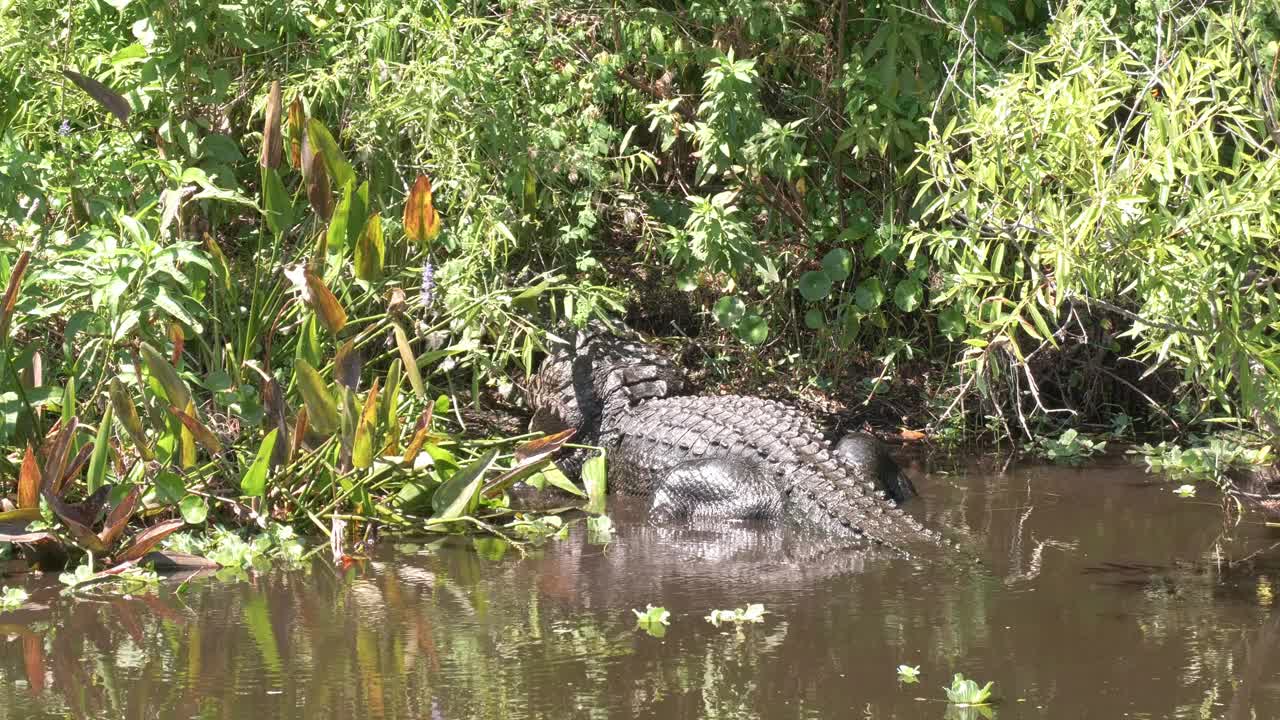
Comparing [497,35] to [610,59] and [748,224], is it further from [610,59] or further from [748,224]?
[748,224]

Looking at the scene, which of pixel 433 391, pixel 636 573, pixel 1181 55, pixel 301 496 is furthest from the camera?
pixel 433 391

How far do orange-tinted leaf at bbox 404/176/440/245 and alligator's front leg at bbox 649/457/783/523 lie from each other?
1.37 meters

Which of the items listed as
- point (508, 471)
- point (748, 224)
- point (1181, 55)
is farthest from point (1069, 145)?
point (748, 224)

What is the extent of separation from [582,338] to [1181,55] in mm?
3367

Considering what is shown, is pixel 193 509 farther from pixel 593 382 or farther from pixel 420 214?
pixel 593 382

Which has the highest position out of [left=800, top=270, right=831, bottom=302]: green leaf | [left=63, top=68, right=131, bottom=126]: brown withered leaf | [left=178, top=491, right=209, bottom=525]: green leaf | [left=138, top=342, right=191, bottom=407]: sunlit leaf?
[left=63, top=68, right=131, bottom=126]: brown withered leaf

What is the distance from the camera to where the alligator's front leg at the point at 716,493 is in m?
5.46

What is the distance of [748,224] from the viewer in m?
6.63

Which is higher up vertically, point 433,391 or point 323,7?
point 323,7

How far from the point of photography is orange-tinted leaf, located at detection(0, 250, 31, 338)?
449 centimetres

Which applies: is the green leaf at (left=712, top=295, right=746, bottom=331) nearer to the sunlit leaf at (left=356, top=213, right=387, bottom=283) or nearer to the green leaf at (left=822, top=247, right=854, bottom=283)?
the green leaf at (left=822, top=247, right=854, bottom=283)

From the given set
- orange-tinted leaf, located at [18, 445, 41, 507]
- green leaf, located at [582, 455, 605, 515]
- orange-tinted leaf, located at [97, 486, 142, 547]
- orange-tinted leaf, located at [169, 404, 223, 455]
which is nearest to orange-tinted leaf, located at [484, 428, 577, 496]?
green leaf, located at [582, 455, 605, 515]

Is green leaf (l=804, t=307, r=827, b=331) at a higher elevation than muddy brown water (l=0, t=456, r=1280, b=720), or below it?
higher

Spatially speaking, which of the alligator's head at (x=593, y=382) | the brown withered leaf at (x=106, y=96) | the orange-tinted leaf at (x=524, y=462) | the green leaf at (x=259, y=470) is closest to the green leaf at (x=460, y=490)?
the orange-tinted leaf at (x=524, y=462)
